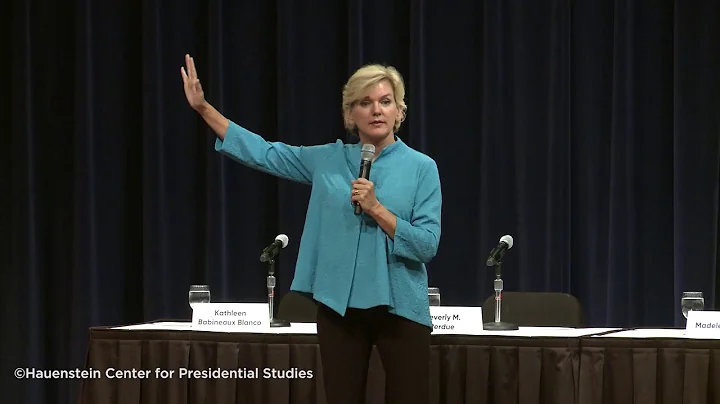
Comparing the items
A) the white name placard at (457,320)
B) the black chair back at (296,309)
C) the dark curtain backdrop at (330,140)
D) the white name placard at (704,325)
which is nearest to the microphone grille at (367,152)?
the white name placard at (457,320)

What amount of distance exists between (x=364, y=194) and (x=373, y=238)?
0.49 ft

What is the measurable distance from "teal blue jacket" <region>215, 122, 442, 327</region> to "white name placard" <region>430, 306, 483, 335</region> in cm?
70

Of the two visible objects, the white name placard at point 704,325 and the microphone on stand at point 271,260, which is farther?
the microphone on stand at point 271,260

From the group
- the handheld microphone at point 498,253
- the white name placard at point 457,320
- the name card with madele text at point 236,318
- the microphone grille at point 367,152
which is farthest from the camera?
the handheld microphone at point 498,253

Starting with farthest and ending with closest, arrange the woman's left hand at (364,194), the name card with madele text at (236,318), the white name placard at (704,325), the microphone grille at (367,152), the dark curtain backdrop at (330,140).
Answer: the dark curtain backdrop at (330,140) < the name card with madele text at (236,318) < the white name placard at (704,325) < the microphone grille at (367,152) < the woman's left hand at (364,194)

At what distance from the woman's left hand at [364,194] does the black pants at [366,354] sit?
26cm

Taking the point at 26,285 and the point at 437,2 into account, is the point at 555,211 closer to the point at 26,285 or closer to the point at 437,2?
the point at 437,2

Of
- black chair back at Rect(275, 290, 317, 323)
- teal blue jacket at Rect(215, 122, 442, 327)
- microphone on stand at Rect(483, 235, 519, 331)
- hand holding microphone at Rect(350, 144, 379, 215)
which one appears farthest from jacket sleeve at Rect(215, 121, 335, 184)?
black chair back at Rect(275, 290, 317, 323)

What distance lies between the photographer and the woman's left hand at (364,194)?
2.35 meters

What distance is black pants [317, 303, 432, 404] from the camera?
7.77 feet

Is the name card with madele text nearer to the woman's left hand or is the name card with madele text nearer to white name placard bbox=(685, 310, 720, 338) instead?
the woman's left hand

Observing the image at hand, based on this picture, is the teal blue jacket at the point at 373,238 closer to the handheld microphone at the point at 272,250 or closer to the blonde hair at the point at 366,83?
the blonde hair at the point at 366,83

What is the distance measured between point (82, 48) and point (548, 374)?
3.47 meters

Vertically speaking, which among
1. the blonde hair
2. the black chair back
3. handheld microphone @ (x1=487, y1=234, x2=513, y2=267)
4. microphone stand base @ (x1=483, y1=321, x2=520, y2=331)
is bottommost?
the black chair back
